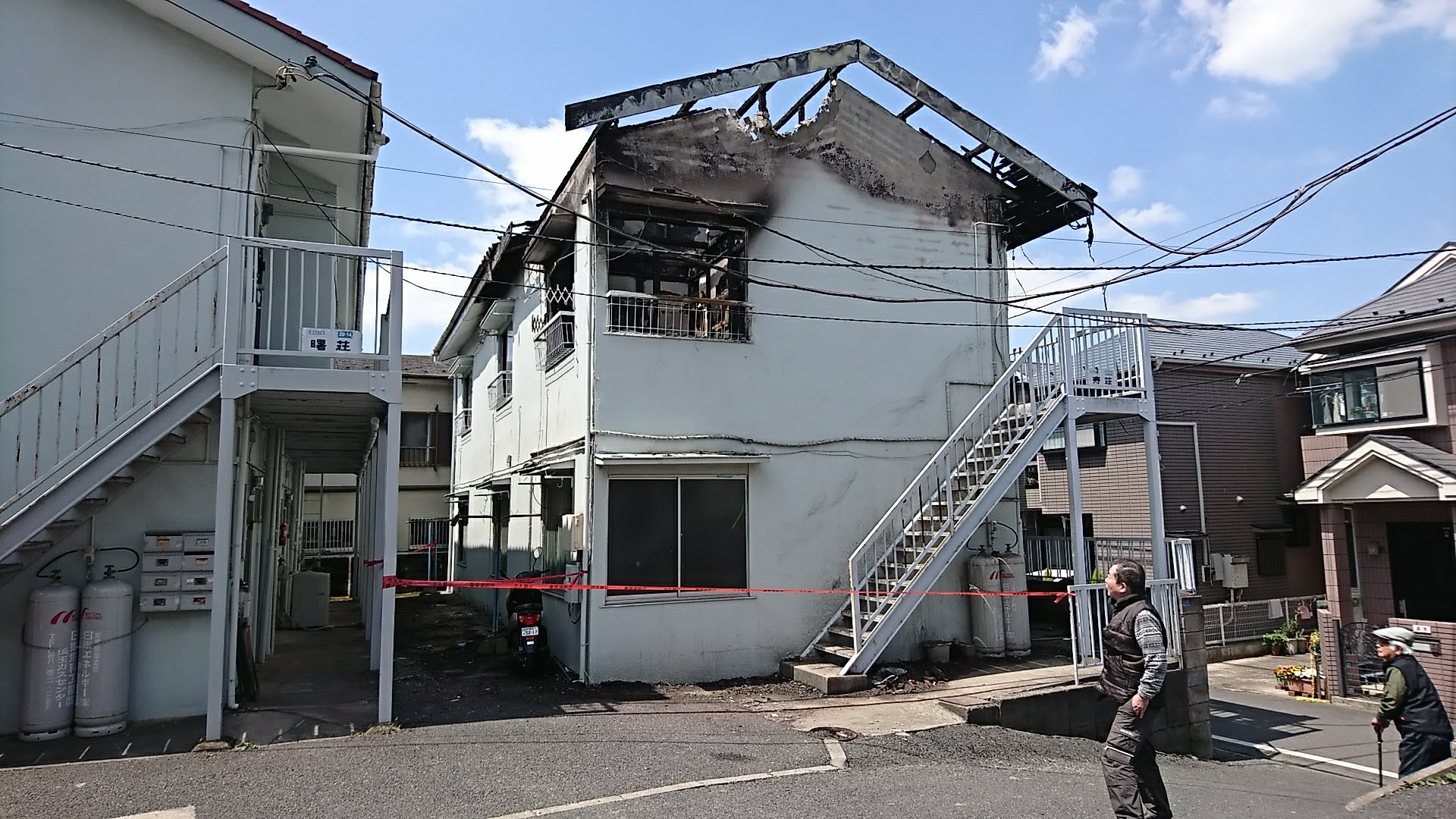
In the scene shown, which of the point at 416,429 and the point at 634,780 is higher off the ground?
the point at 416,429

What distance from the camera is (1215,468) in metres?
17.7

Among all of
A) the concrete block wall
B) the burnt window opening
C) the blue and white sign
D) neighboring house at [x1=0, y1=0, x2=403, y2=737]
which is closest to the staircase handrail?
the concrete block wall

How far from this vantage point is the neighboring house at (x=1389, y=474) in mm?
13383

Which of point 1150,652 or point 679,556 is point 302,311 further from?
point 1150,652

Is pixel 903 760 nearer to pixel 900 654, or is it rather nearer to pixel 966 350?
pixel 900 654

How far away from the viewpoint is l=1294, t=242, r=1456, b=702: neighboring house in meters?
13.4

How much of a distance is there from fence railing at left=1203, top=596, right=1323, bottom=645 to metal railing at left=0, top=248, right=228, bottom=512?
1690 cm

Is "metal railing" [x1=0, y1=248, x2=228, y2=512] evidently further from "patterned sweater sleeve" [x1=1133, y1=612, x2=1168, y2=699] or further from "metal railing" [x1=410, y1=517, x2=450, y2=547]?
"metal railing" [x1=410, y1=517, x2=450, y2=547]

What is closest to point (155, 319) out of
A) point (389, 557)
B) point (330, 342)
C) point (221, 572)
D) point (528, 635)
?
point (330, 342)

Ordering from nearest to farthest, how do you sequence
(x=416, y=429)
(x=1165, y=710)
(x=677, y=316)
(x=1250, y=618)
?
1. (x=1165, y=710)
2. (x=677, y=316)
3. (x=1250, y=618)
4. (x=416, y=429)

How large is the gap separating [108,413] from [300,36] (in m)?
3.99

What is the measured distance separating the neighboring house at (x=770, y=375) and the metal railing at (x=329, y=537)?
1243 centimetres

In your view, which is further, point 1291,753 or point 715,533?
point 1291,753

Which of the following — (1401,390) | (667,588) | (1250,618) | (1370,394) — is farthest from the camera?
(1250,618)
